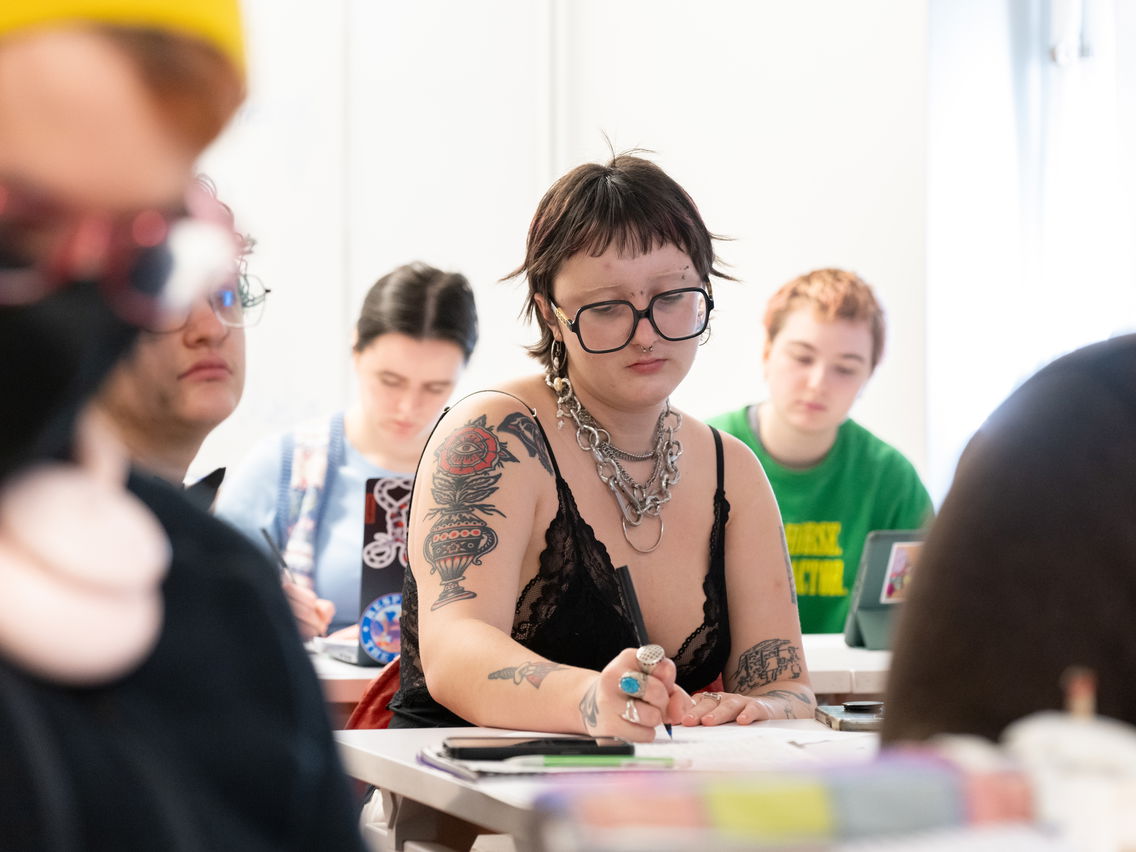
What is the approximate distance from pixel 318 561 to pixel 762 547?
167 centimetres

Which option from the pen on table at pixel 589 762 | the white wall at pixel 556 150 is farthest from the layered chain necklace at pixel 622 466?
the white wall at pixel 556 150

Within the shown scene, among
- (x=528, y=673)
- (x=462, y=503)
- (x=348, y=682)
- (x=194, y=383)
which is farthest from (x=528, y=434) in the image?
(x=348, y=682)

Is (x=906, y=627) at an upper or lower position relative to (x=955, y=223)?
lower

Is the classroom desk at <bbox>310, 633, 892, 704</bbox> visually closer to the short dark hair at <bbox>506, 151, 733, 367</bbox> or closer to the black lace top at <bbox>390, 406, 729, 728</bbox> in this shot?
the black lace top at <bbox>390, 406, 729, 728</bbox>

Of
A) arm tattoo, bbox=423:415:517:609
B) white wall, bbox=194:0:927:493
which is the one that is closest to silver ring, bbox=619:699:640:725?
arm tattoo, bbox=423:415:517:609

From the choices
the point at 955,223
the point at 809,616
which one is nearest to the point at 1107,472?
the point at 809,616

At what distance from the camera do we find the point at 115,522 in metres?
0.46

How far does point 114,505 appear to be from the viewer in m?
0.47

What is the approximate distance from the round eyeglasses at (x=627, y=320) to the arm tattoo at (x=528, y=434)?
0.14 metres

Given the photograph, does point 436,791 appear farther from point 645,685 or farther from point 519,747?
point 645,685

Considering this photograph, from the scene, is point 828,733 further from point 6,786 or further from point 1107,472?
point 6,786

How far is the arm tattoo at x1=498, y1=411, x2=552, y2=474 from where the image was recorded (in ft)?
6.06

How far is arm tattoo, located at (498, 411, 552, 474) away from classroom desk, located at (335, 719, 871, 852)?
42cm

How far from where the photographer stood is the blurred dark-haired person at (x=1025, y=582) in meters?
0.74
